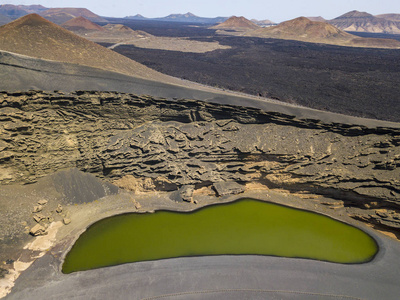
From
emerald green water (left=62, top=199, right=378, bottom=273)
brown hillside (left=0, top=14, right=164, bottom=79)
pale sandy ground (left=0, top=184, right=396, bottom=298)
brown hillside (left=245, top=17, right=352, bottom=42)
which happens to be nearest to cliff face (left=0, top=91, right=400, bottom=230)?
pale sandy ground (left=0, top=184, right=396, bottom=298)

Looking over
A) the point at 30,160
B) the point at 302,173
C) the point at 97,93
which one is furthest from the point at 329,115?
the point at 30,160

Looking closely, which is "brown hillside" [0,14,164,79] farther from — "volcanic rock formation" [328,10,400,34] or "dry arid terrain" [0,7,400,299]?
"volcanic rock formation" [328,10,400,34]

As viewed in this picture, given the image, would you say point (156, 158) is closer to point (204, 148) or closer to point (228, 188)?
point (204, 148)

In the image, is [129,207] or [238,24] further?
[238,24]

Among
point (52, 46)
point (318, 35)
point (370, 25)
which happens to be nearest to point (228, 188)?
point (52, 46)

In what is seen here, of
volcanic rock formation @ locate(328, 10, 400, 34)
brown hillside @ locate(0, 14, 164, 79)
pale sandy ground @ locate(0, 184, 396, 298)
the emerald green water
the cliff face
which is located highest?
volcanic rock formation @ locate(328, 10, 400, 34)

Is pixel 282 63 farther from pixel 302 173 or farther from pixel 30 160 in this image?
pixel 30 160
